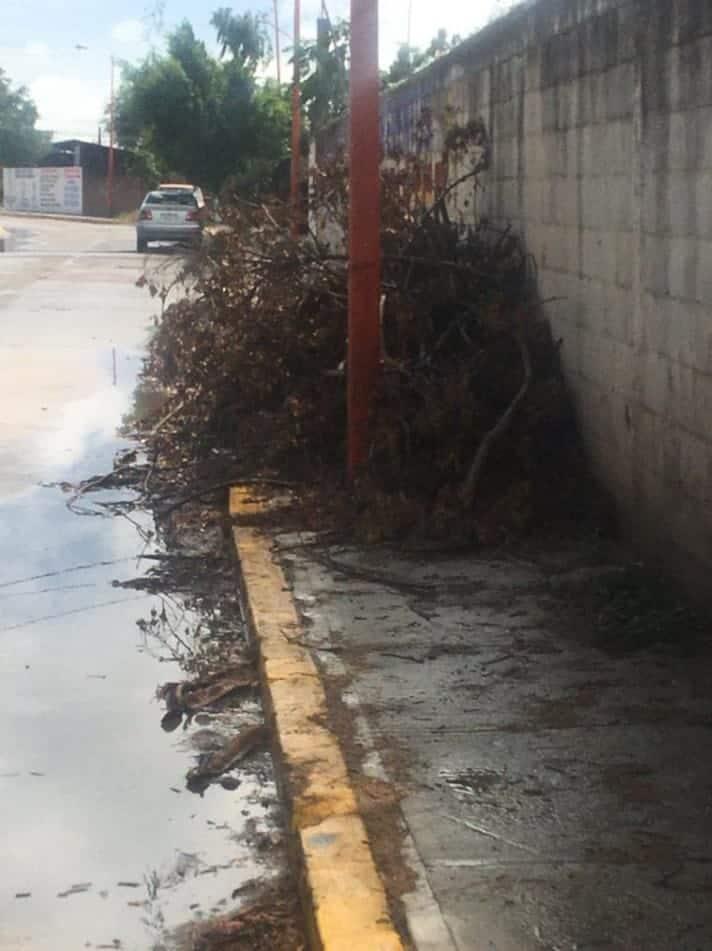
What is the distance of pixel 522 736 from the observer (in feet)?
18.6

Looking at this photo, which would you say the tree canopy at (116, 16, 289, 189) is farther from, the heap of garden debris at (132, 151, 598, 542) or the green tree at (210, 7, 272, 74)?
the heap of garden debris at (132, 151, 598, 542)

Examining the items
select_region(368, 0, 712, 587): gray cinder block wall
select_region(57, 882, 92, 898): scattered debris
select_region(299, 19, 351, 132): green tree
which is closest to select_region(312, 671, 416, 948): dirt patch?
select_region(57, 882, 92, 898): scattered debris

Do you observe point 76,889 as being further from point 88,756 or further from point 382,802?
point 88,756

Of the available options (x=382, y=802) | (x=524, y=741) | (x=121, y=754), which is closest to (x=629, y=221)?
(x=524, y=741)

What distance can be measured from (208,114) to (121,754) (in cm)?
5246

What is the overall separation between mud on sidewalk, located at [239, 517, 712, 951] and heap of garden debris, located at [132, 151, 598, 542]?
0.60 meters

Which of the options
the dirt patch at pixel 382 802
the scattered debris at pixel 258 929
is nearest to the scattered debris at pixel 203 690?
the dirt patch at pixel 382 802

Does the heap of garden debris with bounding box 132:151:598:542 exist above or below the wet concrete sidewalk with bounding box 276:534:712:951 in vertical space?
above

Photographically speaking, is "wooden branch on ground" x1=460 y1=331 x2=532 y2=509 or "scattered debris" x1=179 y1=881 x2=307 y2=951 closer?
"scattered debris" x1=179 y1=881 x2=307 y2=951

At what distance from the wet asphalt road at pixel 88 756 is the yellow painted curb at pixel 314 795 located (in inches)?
9.0

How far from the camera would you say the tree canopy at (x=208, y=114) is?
185ft

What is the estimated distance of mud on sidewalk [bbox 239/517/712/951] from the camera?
4.36m

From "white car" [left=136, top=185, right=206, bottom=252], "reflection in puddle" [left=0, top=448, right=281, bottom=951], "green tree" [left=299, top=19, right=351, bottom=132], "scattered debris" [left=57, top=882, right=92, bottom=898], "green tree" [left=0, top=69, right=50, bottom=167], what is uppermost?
"green tree" [left=0, top=69, right=50, bottom=167]

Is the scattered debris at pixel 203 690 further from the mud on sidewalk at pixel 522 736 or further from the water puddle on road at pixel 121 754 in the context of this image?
the mud on sidewalk at pixel 522 736
